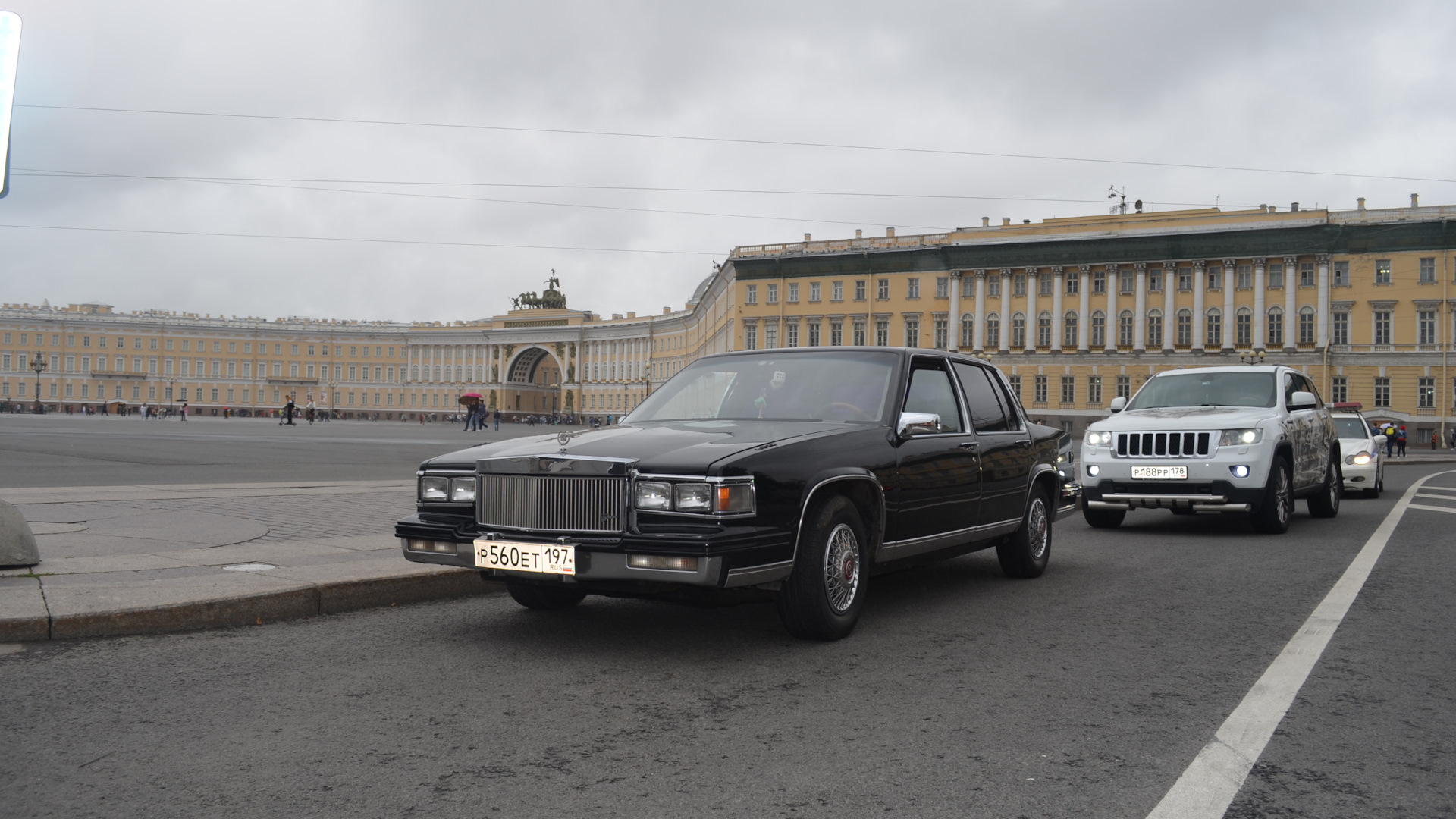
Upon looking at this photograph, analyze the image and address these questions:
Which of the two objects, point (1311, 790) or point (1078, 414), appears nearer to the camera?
point (1311, 790)

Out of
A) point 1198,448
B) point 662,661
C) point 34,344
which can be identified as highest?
point 34,344

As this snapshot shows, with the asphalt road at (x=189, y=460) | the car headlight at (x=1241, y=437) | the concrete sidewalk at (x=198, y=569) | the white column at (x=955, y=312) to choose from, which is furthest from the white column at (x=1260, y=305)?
the concrete sidewalk at (x=198, y=569)

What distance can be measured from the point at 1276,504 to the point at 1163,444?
4.10 feet

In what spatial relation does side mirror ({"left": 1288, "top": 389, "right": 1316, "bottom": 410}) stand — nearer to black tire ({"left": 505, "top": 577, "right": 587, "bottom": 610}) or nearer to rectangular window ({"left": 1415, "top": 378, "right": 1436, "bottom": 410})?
black tire ({"left": 505, "top": 577, "right": 587, "bottom": 610})

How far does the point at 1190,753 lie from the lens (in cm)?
358

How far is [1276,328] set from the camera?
70.9 m

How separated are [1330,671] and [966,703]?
72.2 inches

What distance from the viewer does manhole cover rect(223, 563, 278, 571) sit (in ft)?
22.4

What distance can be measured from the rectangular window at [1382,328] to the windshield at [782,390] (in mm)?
73689

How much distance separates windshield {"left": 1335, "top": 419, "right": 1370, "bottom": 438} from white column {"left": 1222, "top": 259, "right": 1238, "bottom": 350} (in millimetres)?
57297

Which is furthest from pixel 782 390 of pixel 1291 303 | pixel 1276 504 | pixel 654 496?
pixel 1291 303

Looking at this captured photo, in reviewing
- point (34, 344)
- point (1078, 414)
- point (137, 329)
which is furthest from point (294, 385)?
point (1078, 414)

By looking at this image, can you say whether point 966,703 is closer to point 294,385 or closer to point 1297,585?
point 1297,585

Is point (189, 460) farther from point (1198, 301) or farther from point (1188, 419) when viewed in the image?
point (1198, 301)
